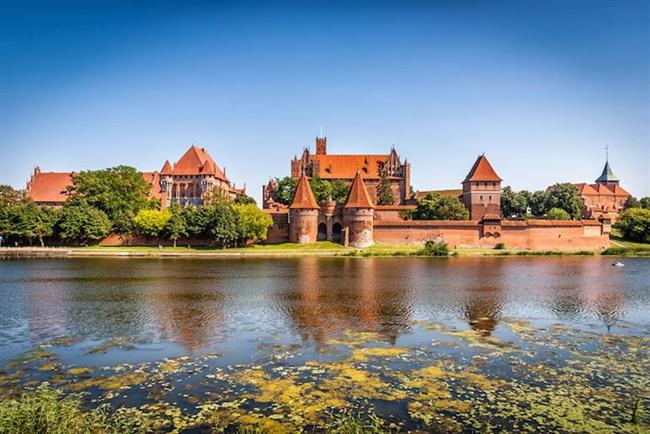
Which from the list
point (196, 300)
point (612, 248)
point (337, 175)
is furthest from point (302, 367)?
point (337, 175)

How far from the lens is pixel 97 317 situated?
55.7ft

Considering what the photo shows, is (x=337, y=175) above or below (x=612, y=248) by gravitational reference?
above

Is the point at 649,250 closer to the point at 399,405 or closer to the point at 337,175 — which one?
the point at 337,175

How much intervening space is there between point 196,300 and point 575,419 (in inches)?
605

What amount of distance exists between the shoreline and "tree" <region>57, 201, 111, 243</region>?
7.55 feet

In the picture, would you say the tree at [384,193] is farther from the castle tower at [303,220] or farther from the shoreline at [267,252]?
the shoreline at [267,252]

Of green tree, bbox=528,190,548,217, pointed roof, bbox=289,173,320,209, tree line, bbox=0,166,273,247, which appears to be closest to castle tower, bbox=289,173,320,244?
pointed roof, bbox=289,173,320,209

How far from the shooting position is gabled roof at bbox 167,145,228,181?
70.3m

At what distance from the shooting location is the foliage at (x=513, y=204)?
73.5 meters

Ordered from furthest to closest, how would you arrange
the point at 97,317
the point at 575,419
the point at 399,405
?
the point at 97,317
the point at 399,405
the point at 575,419

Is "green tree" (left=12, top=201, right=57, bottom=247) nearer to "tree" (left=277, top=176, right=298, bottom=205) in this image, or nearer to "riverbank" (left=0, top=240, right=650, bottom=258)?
"riverbank" (left=0, top=240, right=650, bottom=258)

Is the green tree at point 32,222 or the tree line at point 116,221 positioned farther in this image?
the green tree at point 32,222

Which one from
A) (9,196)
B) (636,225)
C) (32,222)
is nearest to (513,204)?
(636,225)

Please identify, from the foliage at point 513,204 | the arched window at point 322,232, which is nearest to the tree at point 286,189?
the arched window at point 322,232
